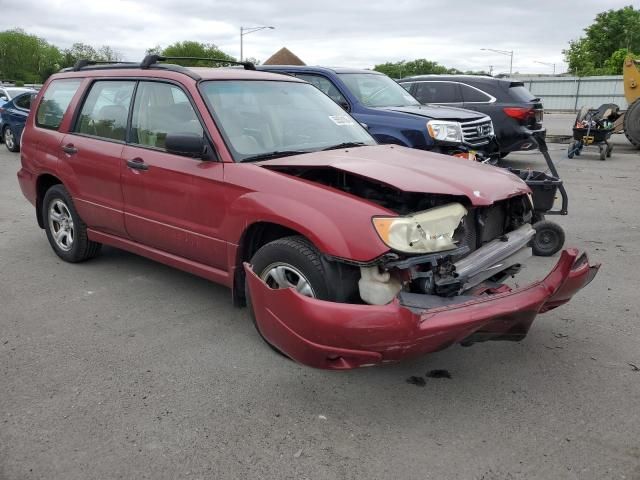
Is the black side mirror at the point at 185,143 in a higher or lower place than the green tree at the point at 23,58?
lower

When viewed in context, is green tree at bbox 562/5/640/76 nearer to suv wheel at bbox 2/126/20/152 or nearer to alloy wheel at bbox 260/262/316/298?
suv wheel at bbox 2/126/20/152

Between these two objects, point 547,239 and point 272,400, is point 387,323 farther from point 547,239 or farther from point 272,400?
point 547,239

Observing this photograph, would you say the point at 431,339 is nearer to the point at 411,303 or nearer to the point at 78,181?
the point at 411,303

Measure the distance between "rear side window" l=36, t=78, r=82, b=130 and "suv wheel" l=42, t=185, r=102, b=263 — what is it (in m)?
0.65

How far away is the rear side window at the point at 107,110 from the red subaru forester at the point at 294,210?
2cm

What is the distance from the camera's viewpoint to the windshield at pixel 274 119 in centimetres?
409

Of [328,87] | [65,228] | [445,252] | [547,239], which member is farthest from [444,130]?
[445,252]

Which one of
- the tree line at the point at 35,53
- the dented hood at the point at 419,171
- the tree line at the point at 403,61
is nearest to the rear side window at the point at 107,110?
the dented hood at the point at 419,171

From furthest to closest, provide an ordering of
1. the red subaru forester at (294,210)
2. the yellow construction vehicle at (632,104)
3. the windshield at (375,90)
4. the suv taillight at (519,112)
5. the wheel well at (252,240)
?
the yellow construction vehicle at (632,104) < the suv taillight at (519,112) < the windshield at (375,90) < the wheel well at (252,240) < the red subaru forester at (294,210)

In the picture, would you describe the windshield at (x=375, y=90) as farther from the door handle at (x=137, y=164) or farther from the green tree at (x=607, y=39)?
the green tree at (x=607, y=39)

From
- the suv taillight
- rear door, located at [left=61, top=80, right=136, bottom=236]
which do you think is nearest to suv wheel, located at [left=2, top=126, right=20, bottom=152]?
rear door, located at [left=61, top=80, right=136, bottom=236]

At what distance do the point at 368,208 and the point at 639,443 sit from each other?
178 cm

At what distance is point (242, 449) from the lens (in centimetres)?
280

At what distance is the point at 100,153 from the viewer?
4844mm
